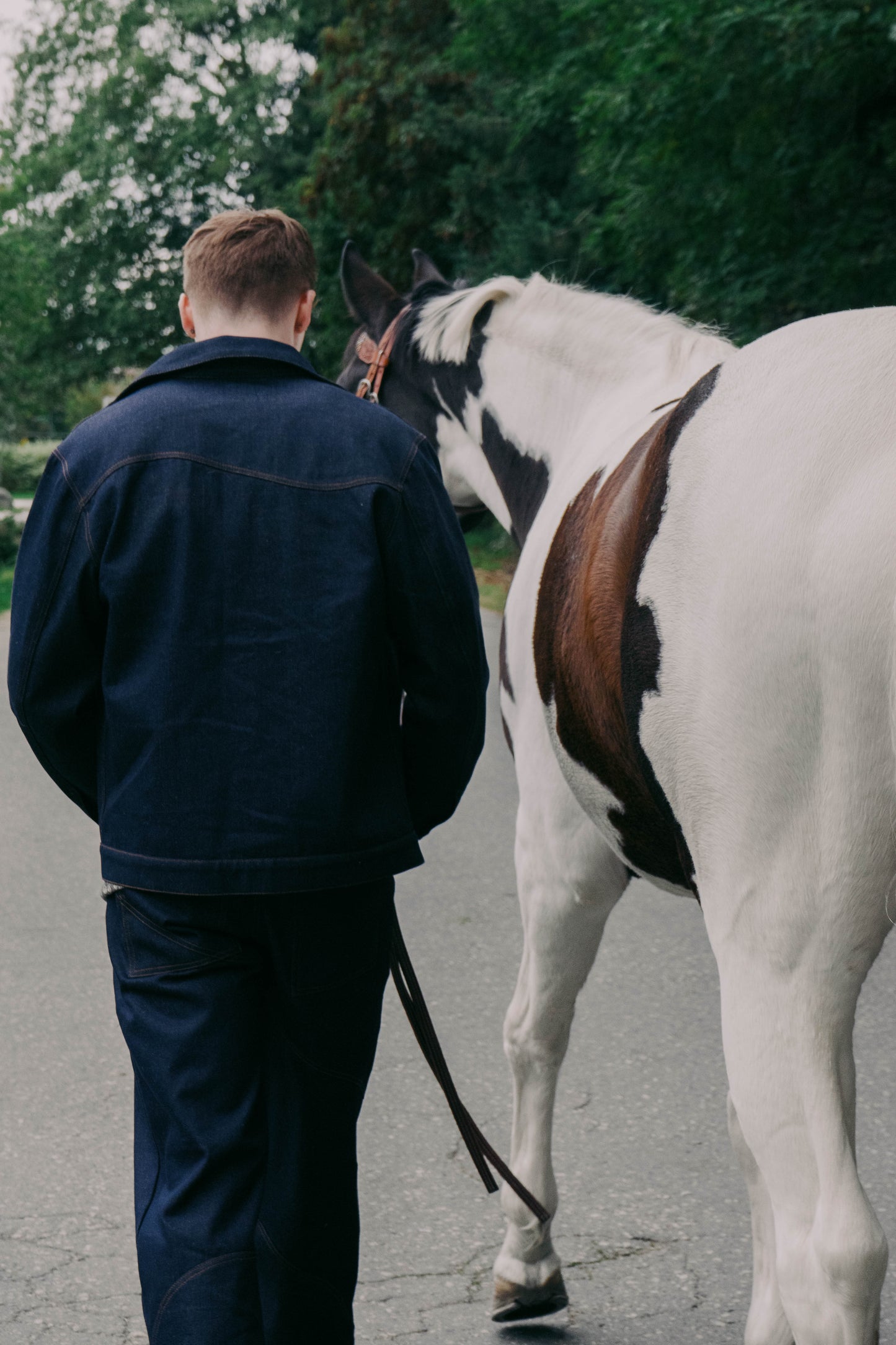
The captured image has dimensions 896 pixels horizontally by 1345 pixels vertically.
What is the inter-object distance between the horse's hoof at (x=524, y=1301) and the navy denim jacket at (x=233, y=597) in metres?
1.26

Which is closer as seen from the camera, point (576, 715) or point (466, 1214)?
point (576, 715)

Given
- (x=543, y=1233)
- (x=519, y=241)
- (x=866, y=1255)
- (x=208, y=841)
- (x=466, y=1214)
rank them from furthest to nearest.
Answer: (x=519, y=241) < (x=466, y=1214) < (x=543, y=1233) < (x=208, y=841) < (x=866, y=1255)

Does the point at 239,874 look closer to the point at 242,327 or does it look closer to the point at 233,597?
the point at 233,597

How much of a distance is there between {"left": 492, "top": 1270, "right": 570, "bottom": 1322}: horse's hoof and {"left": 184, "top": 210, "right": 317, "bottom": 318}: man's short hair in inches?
76.3

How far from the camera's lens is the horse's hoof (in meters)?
2.75

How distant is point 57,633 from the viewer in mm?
1946

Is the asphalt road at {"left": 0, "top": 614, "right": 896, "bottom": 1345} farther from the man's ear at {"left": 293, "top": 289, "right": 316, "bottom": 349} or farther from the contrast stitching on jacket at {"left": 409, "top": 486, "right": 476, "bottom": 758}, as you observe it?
the man's ear at {"left": 293, "top": 289, "right": 316, "bottom": 349}

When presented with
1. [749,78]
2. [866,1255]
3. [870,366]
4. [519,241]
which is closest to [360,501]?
[870,366]

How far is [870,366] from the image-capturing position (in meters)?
1.71

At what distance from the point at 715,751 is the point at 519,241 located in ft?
62.7

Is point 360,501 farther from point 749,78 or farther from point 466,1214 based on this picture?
point 749,78

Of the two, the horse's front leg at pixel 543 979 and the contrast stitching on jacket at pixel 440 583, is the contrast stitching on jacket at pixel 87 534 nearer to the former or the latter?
the contrast stitching on jacket at pixel 440 583

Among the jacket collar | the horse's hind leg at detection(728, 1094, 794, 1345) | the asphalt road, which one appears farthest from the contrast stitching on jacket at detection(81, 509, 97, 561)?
the asphalt road

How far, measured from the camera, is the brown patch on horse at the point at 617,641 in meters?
1.95
